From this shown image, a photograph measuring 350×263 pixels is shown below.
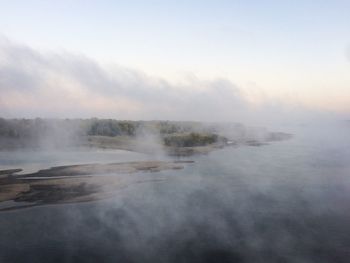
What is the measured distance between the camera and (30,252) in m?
20.5

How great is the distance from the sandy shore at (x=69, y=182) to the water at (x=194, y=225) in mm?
2093

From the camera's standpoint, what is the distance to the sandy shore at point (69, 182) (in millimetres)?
32344

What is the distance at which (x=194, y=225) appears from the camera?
24.5m

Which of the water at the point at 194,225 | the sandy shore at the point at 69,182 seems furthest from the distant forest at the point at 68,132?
the water at the point at 194,225

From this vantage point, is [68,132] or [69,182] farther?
[68,132]

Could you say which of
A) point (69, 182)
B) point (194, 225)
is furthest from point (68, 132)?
point (194, 225)

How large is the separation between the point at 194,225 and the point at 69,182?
62.1 feet

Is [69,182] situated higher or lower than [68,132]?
lower

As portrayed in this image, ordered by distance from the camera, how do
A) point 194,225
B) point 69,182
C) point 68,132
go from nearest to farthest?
point 194,225 → point 69,182 → point 68,132

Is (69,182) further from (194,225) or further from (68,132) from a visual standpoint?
(68,132)

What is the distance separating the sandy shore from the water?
6.87 feet

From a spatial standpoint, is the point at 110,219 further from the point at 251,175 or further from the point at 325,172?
the point at 325,172

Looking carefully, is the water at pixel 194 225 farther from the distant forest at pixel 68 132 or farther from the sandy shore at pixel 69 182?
the distant forest at pixel 68 132

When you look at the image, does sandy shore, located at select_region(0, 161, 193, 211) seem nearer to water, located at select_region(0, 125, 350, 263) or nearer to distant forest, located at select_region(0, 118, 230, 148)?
water, located at select_region(0, 125, 350, 263)
